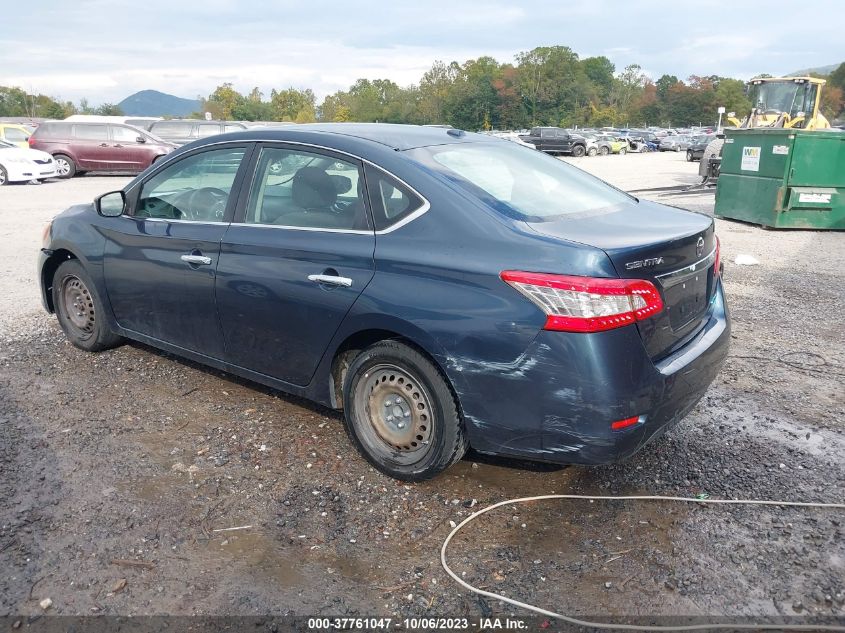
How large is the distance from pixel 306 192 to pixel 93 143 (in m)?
20.7

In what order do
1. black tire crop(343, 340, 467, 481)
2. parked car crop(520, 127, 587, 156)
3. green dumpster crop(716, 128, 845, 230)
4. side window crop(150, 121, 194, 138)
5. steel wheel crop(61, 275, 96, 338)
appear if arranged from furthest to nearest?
parked car crop(520, 127, 587, 156)
side window crop(150, 121, 194, 138)
green dumpster crop(716, 128, 845, 230)
steel wheel crop(61, 275, 96, 338)
black tire crop(343, 340, 467, 481)

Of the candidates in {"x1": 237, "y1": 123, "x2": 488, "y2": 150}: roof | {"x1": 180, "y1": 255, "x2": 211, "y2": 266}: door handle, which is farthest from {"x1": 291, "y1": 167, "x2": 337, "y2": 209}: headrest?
{"x1": 180, "y1": 255, "x2": 211, "y2": 266}: door handle

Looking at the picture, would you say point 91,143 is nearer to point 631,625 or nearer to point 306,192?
point 306,192

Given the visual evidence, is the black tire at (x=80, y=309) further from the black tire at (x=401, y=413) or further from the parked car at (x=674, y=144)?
the parked car at (x=674, y=144)

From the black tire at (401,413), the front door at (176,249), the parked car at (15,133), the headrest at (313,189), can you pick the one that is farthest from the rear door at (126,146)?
the black tire at (401,413)

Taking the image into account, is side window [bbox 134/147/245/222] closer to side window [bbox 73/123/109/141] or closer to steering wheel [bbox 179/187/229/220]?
steering wheel [bbox 179/187/229/220]

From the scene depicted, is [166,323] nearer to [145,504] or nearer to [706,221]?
[145,504]

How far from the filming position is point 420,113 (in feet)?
365

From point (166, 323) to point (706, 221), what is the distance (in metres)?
3.24

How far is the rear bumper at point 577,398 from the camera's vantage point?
2936mm

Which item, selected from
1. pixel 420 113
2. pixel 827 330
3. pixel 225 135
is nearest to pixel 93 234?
pixel 225 135

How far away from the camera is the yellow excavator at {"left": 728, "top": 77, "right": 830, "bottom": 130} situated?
19.7 m

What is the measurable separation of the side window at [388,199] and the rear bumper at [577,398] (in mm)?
859

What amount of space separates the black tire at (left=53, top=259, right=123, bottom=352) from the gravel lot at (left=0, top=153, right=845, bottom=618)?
0.81 feet
